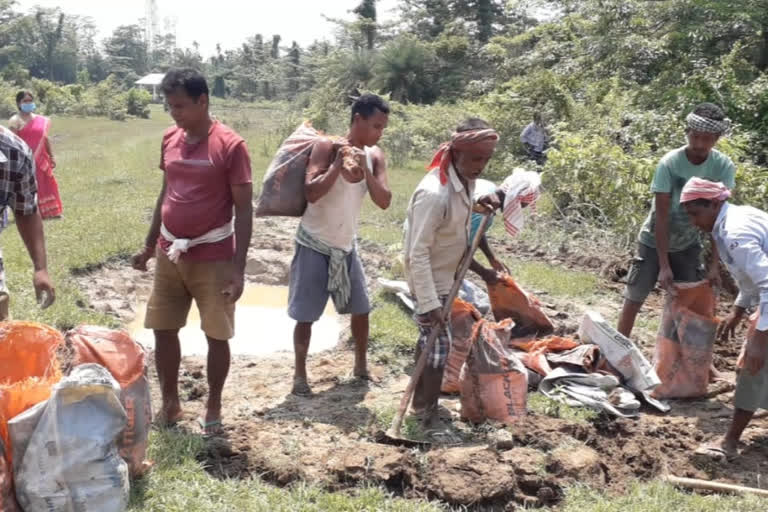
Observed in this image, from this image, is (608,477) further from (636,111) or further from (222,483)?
(636,111)

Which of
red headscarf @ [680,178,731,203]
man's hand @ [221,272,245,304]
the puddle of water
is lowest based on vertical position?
the puddle of water

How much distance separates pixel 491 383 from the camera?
13.2 ft

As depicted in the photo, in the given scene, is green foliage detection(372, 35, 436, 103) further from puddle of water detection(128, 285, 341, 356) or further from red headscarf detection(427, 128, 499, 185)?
red headscarf detection(427, 128, 499, 185)

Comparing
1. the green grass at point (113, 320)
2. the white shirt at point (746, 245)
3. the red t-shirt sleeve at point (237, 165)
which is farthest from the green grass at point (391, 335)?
the white shirt at point (746, 245)

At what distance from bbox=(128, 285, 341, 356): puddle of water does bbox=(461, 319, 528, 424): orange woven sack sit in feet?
5.75

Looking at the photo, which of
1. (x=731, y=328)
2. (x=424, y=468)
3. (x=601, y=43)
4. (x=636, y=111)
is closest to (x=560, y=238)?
(x=636, y=111)

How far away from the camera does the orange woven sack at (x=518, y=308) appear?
17.1 feet

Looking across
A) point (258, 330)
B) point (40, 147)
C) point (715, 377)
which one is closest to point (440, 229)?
point (715, 377)

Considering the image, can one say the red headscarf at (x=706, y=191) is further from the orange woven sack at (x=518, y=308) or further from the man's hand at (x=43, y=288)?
the man's hand at (x=43, y=288)

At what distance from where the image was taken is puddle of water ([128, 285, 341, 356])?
226 inches

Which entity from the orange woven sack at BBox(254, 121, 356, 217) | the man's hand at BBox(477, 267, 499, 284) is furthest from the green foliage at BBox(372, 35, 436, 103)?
the orange woven sack at BBox(254, 121, 356, 217)

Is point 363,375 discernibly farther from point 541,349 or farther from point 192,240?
point 192,240

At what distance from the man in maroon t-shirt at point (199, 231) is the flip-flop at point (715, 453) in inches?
95.5

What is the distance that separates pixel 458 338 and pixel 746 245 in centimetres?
168
